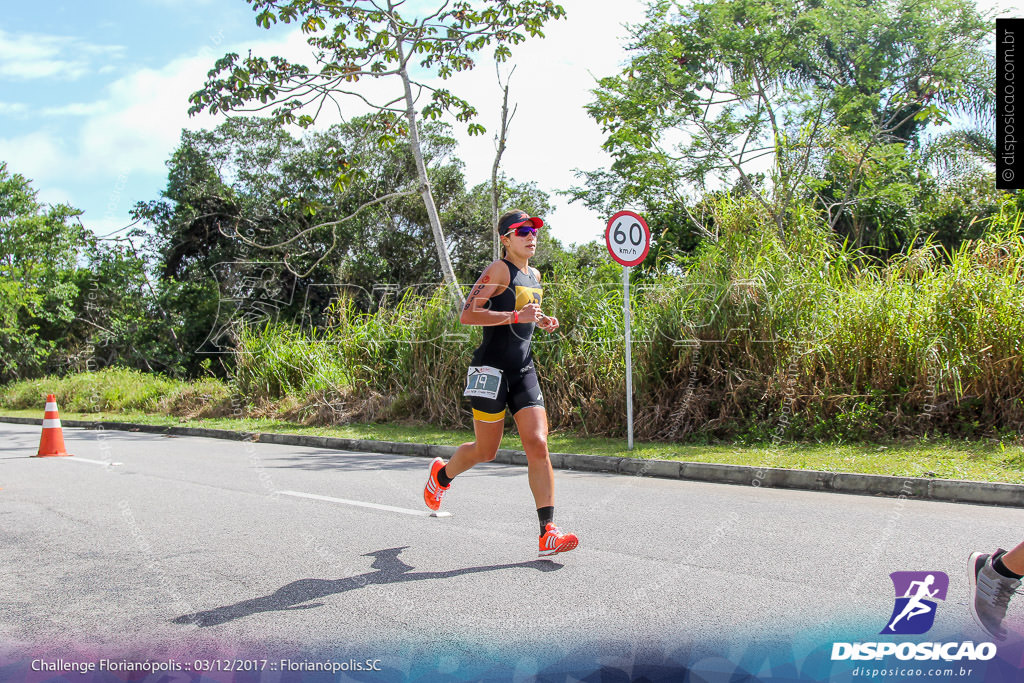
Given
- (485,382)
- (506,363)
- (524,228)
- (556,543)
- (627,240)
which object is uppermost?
(627,240)

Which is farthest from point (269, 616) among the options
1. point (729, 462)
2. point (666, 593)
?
point (729, 462)

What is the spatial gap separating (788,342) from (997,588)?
7114mm

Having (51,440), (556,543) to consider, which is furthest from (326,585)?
(51,440)

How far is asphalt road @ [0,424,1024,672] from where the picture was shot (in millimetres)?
3670

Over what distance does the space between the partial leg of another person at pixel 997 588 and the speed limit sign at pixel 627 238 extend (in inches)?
273

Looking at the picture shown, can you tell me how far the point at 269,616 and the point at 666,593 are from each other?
2.02 meters

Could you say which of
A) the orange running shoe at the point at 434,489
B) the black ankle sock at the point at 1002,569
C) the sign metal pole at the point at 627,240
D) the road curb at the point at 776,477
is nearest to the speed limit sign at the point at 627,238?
→ the sign metal pole at the point at 627,240

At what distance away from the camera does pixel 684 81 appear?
16.8 m

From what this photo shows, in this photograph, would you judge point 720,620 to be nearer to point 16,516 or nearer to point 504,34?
point 16,516

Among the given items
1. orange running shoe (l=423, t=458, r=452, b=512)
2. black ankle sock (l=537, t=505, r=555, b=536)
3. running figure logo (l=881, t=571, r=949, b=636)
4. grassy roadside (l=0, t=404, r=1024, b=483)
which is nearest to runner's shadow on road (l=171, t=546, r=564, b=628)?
black ankle sock (l=537, t=505, r=555, b=536)

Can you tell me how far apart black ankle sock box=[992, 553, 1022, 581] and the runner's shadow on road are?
7.43 feet

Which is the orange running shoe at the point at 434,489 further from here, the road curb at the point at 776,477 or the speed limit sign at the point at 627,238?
the speed limit sign at the point at 627,238

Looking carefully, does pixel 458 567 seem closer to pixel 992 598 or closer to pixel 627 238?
pixel 992 598

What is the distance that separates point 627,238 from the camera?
10219mm
